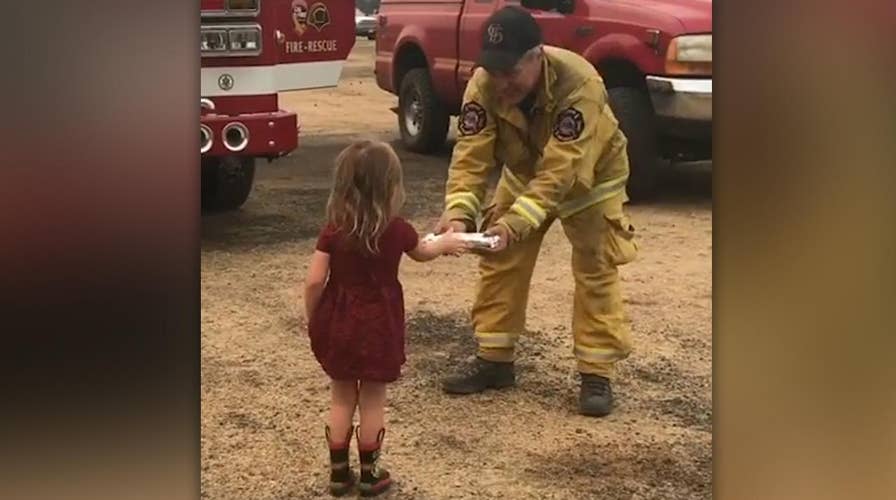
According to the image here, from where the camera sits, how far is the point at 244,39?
4.24 meters

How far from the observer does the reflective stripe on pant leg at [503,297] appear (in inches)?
157

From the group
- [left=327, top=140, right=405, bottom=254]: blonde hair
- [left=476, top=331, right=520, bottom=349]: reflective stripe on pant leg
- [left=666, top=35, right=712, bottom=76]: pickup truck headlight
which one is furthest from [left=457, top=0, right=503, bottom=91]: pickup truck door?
[left=327, top=140, right=405, bottom=254]: blonde hair

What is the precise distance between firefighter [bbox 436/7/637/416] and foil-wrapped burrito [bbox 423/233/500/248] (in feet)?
0.16

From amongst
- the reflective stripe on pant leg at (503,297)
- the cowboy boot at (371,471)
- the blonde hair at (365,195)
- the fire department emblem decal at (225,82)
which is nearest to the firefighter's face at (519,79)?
the reflective stripe on pant leg at (503,297)

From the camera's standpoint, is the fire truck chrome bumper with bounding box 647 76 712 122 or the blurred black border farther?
the fire truck chrome bumper with bounding box 647 76 712 122

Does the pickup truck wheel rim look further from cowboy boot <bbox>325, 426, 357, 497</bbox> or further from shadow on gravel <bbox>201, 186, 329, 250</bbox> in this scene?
cowboy boot <bbox>325, 426, 357, 497</bbox>

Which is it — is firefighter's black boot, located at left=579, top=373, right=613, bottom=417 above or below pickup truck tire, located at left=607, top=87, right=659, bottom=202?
below

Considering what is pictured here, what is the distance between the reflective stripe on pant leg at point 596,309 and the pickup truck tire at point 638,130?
0.37m

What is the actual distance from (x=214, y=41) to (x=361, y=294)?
4.46 ft

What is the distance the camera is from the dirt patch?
3.33 m
